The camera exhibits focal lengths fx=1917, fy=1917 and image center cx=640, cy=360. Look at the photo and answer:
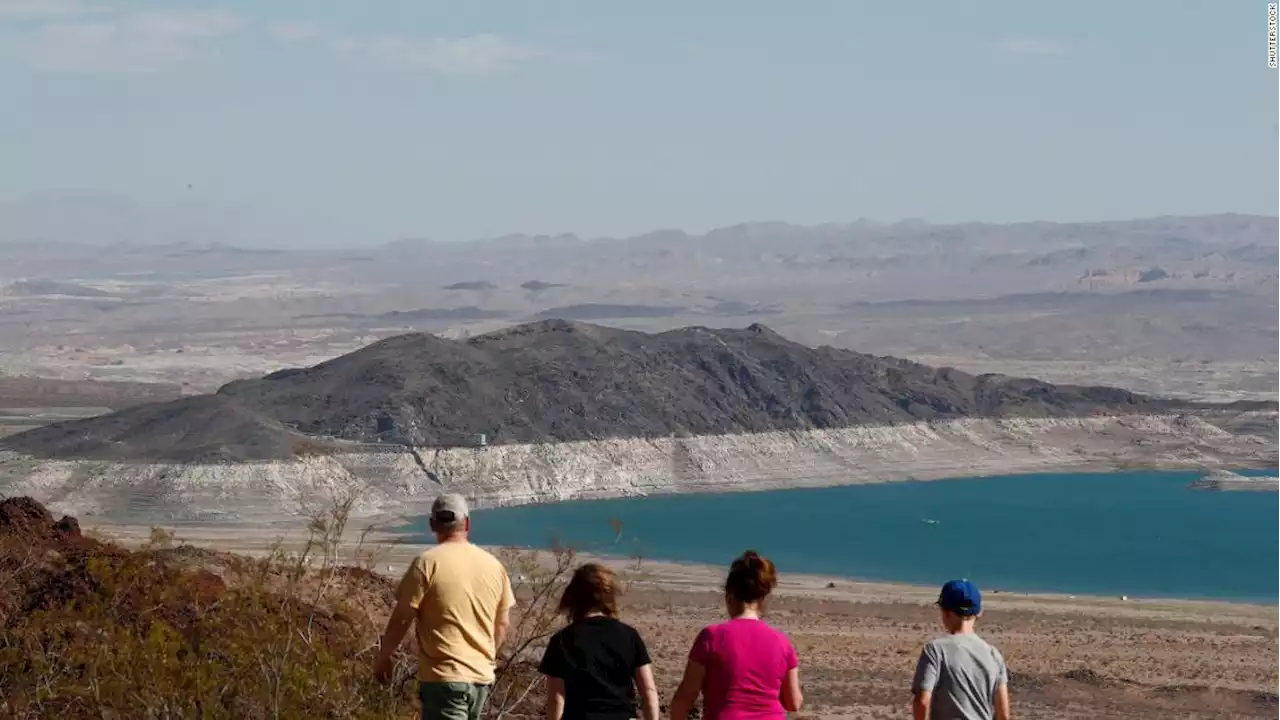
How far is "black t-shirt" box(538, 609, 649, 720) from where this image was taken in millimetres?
8508

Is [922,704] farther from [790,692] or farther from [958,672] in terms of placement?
[790,692]

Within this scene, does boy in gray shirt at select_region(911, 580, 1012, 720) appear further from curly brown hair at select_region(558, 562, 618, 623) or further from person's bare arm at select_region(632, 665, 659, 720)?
curly brown hair at select_region(558, 562, 618, 623)

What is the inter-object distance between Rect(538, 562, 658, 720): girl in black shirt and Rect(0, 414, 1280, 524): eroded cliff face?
138 ft

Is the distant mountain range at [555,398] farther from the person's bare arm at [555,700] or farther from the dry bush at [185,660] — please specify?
the person's bare arm at [555,700]

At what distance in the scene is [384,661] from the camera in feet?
28.7

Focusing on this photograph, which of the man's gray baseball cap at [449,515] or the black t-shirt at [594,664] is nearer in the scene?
the black t-shirt at [594,664]

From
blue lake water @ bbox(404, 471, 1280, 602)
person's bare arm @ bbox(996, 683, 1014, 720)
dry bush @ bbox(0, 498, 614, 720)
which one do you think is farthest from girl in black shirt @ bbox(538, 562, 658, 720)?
blue lake water @ bbox(404, 471, 1280, 602)

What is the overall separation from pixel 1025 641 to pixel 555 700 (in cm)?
3154

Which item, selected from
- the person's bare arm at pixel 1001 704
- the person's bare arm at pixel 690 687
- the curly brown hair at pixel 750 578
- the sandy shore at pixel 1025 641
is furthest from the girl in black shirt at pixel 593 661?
the sandy shore at pixel 1025 641

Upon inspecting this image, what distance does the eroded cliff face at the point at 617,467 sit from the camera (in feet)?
213

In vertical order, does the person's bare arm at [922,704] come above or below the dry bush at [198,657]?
above

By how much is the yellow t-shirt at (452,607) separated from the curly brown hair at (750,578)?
121cm

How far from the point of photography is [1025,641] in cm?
3866

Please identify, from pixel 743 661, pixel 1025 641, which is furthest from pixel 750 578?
pixel 1025 641
